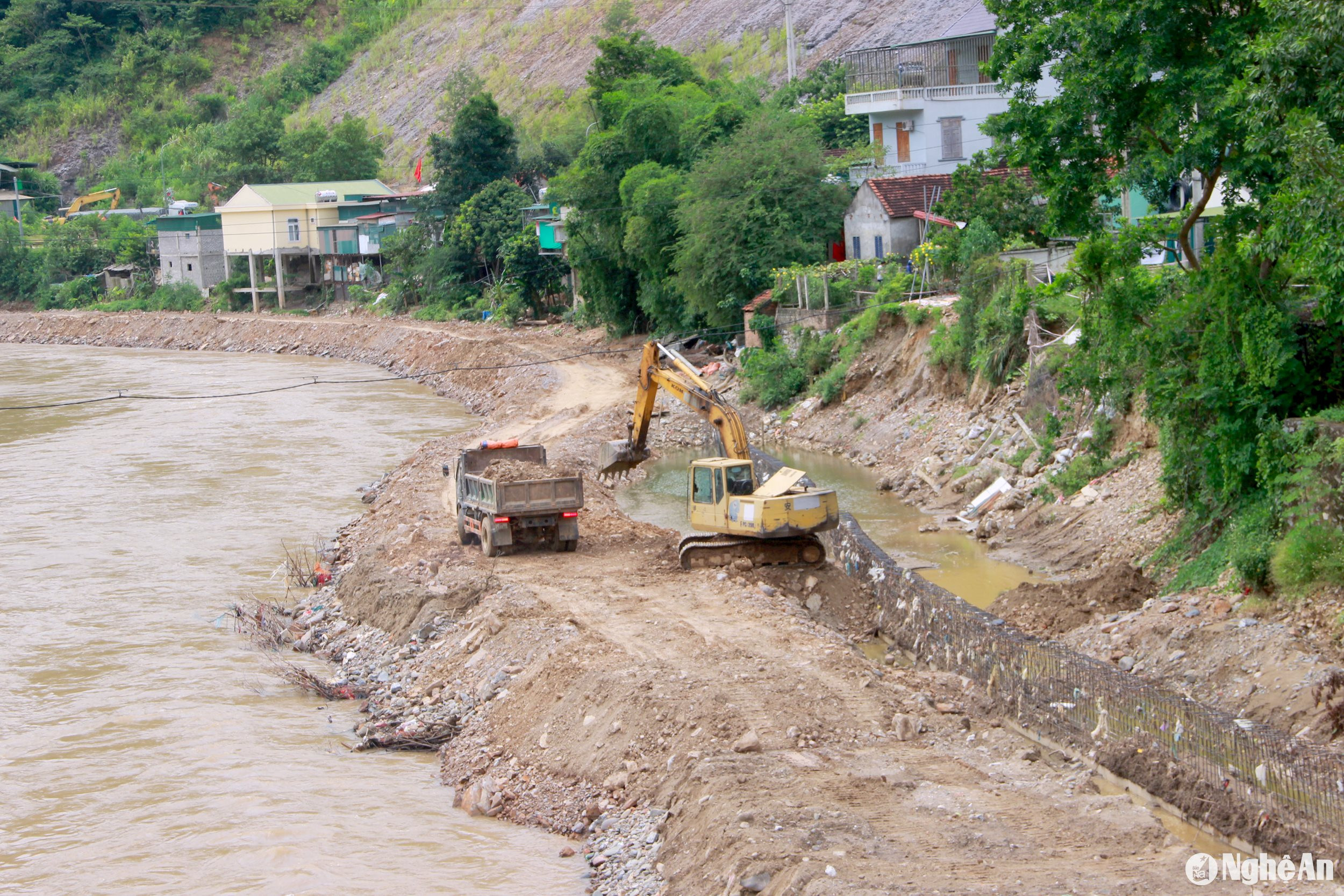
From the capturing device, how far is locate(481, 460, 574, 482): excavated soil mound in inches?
875

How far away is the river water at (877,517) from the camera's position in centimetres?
2148

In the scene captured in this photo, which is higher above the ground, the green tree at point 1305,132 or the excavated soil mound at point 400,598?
the green tree at point 1305,132

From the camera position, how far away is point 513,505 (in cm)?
2164

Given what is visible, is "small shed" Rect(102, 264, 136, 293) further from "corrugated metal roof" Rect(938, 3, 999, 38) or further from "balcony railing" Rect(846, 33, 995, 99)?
"corrugated metal roof" Rect(938, 3, 999, 38)

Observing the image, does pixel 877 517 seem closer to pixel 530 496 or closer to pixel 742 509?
pixel 742 509

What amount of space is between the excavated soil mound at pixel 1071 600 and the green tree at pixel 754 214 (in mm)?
23927

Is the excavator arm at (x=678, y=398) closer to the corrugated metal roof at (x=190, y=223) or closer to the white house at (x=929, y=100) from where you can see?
the white house at (x=929, y=100)

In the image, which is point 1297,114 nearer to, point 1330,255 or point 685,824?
point 1330,255

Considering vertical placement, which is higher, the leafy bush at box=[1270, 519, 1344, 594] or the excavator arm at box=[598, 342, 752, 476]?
the excavator arm at box=[598, 342, 752, 476]

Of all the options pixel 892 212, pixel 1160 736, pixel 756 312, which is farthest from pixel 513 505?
pixel 892 212

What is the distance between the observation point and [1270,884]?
989 centimetres

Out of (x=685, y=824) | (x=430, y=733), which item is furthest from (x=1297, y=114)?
(x=430, y=733)

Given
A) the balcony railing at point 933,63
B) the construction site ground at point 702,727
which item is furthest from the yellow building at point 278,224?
the construction site ground at point 702,727

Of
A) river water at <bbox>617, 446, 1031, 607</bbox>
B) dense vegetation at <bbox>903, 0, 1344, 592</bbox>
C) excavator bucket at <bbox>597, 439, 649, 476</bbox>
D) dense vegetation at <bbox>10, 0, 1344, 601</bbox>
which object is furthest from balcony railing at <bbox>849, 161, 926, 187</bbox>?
dense vegetation at <bbox>903, 0, 1344, 592</bbox>
